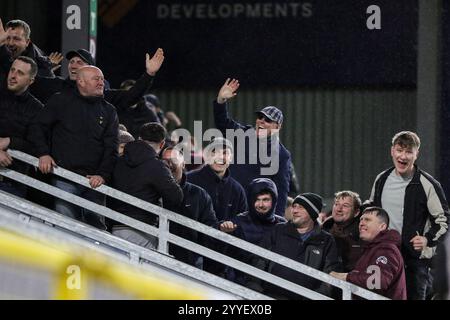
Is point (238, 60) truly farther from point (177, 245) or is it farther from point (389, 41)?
point (177, 245)

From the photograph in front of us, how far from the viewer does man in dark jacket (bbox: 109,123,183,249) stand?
9.71 metres

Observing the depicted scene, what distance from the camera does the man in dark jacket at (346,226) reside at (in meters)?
9.98

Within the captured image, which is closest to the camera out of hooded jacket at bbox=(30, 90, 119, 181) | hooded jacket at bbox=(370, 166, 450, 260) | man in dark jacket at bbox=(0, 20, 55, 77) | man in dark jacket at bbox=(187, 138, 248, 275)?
hooded jacket at bbox=(30, 90, 119, 181)

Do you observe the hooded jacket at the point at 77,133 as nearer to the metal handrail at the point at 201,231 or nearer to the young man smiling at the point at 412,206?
the metal handrail at the point at 201,231

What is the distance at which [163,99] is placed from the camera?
1841 cm

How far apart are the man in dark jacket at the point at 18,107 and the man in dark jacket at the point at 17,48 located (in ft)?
1.05

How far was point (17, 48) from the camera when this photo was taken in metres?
10.5

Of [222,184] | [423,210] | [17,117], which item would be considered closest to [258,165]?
[222,184]

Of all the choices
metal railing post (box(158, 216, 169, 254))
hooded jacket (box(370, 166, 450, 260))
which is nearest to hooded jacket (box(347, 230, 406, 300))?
hooded jacket (box(370, 166, 450, 260))

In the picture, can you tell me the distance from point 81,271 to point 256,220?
1.82 m

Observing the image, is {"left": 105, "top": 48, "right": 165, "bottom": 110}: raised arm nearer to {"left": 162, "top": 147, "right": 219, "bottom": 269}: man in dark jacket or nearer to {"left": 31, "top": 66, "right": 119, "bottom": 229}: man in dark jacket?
{"left": 162, "top": 147, "right": 219, "bottom": 269}: man in dark jacket

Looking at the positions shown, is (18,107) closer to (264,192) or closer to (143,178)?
(143,178)

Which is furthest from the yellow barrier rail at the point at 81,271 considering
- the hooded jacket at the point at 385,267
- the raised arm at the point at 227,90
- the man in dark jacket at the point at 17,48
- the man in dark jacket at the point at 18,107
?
the raised arm at the point at 227,90

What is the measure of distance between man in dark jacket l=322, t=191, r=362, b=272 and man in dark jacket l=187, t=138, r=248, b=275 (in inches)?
30.2
